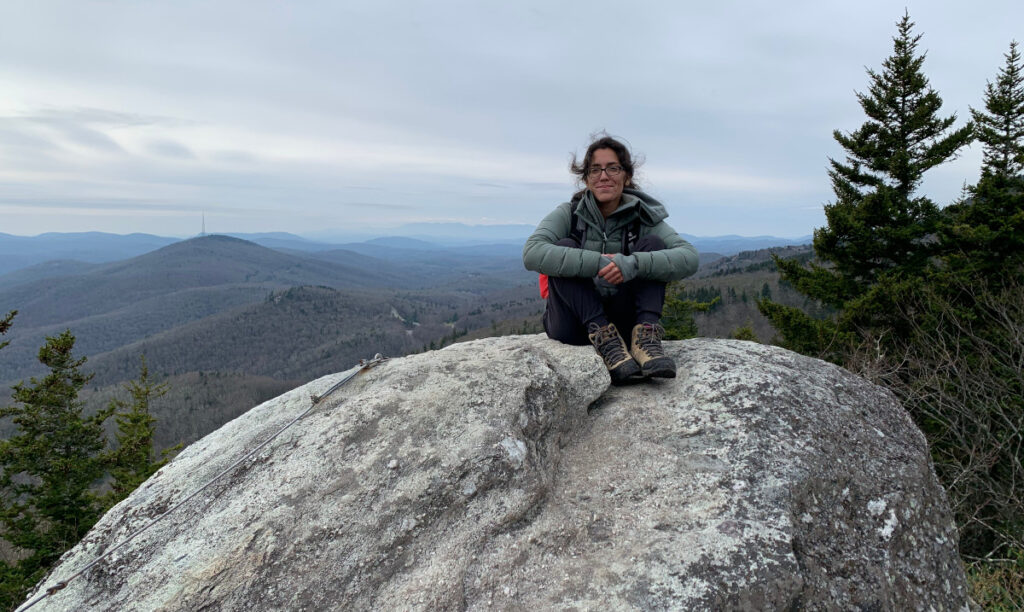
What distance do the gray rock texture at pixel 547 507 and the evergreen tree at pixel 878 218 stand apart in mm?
14001

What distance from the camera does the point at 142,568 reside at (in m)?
3.08

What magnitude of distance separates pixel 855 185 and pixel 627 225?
18024mm

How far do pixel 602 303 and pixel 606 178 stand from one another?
4.08 feet

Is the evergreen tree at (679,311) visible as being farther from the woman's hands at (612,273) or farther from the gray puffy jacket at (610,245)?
the woman's hands at (612,273)

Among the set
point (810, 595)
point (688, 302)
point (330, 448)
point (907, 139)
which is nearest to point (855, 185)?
point (907, 139)

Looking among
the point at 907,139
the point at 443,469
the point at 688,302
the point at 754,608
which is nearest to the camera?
the point at 754,608

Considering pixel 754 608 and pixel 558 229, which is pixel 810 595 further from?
pixel 558 229

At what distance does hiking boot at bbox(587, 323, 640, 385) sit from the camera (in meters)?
4.51

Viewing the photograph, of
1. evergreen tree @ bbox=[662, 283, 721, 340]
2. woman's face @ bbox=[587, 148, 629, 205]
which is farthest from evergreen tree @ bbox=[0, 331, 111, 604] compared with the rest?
evergreen tree @ bbox=[662, 283, 721, 340]

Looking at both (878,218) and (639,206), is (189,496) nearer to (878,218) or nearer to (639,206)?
(639,206)

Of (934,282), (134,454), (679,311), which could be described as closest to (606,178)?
(934,282)

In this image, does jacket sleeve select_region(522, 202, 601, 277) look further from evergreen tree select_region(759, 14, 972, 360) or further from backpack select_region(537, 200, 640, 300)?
evergreen tree select_region(759, 14, 972, 360)

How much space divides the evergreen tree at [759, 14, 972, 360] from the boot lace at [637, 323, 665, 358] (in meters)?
14.0

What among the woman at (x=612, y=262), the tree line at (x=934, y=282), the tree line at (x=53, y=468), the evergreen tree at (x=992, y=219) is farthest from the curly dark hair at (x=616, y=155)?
the tree line at (x=53, y=468)
